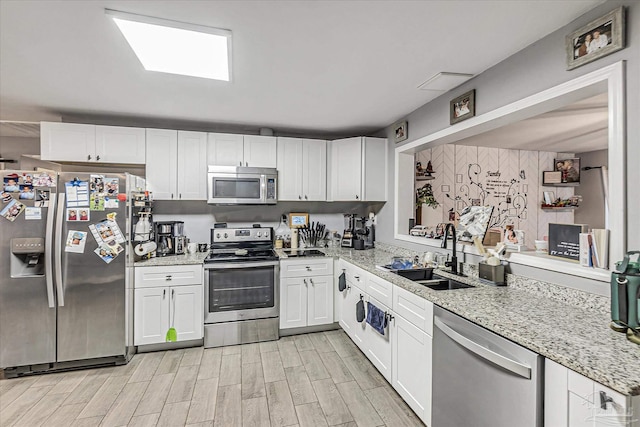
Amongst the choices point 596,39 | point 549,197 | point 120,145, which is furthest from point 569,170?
point 120,145

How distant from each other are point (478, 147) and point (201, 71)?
4205 mm

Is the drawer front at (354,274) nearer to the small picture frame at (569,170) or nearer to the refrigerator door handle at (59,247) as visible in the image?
the refrigerator door handle at (59,247)

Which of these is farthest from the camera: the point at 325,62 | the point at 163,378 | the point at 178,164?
the point at 178,164

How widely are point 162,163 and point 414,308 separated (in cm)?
298

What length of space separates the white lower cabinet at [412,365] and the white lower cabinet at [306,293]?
1.22 meters

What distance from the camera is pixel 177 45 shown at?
182 centimetres

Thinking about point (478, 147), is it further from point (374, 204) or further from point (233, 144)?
point (233, 144)

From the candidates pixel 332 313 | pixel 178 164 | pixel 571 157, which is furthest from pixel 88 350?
pixel 571 157

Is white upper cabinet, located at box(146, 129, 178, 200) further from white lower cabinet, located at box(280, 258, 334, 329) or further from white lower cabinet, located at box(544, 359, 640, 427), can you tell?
white lower cabinet, located at box(544, 359, 640, 427)

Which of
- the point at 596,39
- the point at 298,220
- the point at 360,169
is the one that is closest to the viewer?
the point at 596,39

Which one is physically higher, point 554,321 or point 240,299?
point 554,321

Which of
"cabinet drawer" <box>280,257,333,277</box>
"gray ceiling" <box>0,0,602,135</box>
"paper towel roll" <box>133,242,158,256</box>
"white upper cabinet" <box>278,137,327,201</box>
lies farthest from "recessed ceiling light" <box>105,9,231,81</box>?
"cabinet drawer" <box>280,257,333,277</box>

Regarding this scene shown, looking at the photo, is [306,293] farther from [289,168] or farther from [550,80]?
[550,80]

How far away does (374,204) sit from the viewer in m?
4.01
